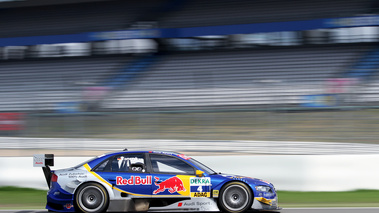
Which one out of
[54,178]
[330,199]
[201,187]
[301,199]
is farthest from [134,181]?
[330,199]

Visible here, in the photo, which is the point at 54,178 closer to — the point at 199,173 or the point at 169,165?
the point at 169,165

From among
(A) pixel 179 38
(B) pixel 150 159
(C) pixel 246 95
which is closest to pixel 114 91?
(A) pixel 179 38

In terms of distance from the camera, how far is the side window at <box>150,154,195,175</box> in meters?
7.32

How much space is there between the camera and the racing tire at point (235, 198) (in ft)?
23.2

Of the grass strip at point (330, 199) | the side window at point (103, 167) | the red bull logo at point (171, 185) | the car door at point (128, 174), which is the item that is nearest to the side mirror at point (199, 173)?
the red bull logo at point (171, 185)

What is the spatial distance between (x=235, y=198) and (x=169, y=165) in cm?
116

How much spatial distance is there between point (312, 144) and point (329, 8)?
7.92 meters

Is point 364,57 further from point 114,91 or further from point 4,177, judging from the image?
point 4,177

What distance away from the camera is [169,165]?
7.40 metres

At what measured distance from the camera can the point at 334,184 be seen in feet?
33.0

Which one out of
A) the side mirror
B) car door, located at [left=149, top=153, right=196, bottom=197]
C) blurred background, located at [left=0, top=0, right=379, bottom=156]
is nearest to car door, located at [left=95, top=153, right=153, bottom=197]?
car door, located at [left=149, top=153, right=196, bottom=197]

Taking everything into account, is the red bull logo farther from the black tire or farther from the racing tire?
the black tire

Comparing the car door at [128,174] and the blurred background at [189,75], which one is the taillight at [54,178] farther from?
the blurred background at [189,75]

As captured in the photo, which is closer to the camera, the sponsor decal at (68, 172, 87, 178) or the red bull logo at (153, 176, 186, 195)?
the red bull logo at (153, 176, 186, 195)
